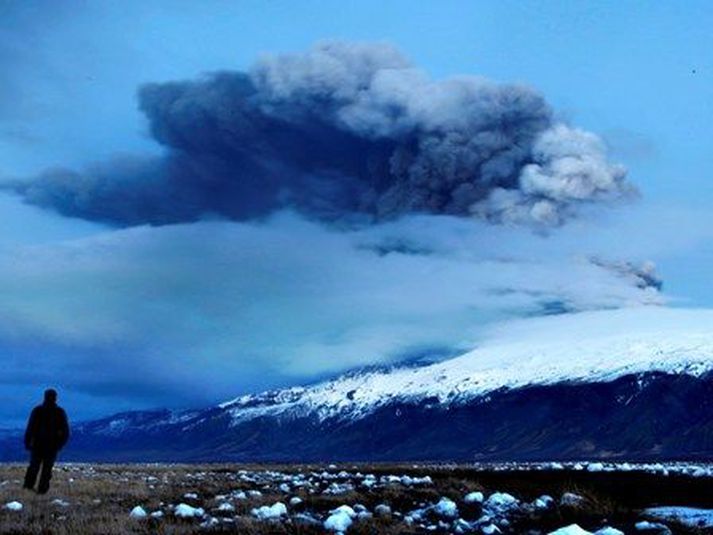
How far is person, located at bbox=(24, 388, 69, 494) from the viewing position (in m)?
24.1

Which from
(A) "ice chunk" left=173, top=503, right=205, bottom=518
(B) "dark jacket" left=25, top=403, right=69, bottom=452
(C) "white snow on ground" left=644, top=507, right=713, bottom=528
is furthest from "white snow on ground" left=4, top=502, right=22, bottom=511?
(C) "white snow on ground" left=644, top=507, right=713, bottom=528

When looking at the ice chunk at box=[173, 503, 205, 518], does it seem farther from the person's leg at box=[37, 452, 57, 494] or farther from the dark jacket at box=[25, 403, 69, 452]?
the dark jacket at box=[25, 403, 69, 452]

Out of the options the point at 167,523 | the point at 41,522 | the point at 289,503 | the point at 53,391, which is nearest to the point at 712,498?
the point at 289,503

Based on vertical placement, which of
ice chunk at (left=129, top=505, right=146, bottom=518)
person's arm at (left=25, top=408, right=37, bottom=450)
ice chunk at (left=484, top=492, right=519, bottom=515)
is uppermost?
person's arm at (left=25, top=408, right=37, bottom=450)

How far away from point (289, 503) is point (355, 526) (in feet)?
16.1

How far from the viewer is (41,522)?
648 inches

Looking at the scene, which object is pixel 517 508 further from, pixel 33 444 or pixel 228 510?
pixel 33 444

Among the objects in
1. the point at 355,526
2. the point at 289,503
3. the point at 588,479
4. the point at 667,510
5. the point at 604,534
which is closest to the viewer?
the point at 604,534

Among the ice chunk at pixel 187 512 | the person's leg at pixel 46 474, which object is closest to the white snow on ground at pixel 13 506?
the ice chunk at pixel 187 512

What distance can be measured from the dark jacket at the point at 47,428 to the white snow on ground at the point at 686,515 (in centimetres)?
1465

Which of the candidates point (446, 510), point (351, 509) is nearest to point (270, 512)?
point (351, 509)

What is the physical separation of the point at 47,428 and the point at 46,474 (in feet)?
4.17

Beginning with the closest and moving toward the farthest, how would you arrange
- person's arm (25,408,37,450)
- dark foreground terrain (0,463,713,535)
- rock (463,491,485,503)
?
dark foreground terrain (0,463,713,535) → rock (463,491,485,503) → person's arm (25,408,37,450)

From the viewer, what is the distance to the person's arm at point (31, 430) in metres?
24.1
